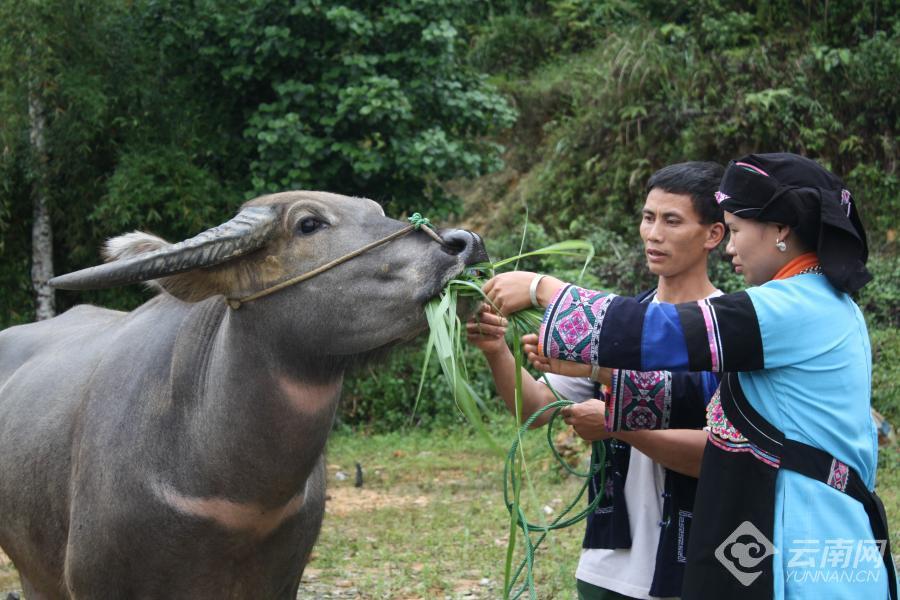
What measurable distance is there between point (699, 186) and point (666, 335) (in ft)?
3.13

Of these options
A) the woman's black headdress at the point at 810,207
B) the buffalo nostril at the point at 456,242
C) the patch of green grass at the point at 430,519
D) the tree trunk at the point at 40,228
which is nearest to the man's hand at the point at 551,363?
the buffalo nostril at the point at 456,242

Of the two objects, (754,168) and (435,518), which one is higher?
(754,168)

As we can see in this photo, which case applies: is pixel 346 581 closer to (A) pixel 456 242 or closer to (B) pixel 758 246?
(A) pixel 456 242

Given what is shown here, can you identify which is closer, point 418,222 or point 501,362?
point 418,222

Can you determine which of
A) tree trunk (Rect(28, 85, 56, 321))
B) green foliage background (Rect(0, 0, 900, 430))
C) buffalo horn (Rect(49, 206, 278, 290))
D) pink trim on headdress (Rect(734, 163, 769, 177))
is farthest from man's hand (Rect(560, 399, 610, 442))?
tree trunk (Rect(28, 85, 56, 321))

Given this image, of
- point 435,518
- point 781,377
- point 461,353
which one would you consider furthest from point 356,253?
point 435,518

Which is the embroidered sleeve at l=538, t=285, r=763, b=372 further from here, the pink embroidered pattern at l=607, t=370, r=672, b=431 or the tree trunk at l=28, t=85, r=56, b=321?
the tree trunk at l=28, t=85, r=56, b=321

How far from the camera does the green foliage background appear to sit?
387 inches

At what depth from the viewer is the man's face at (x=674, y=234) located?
10.6ft

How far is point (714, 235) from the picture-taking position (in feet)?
10.8

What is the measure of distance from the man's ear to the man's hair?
0.8 inches

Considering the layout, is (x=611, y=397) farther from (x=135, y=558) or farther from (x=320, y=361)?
(x=135, y=558)

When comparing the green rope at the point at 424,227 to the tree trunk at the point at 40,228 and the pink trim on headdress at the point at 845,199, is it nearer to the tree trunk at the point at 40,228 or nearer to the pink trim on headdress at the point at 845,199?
the pink trim on headdress at the point at 845,199

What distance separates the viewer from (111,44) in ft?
33.9
